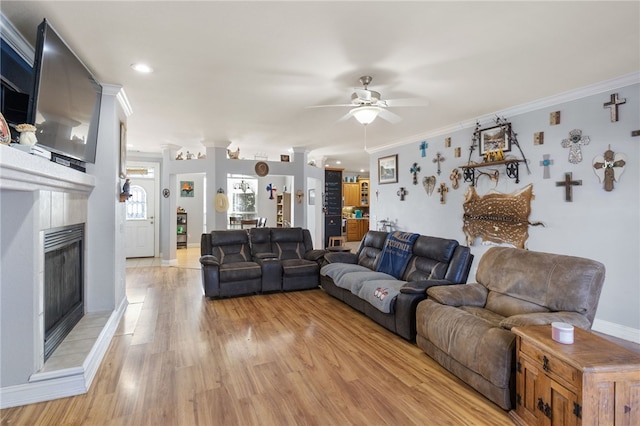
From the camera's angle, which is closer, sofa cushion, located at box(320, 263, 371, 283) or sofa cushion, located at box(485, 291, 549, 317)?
sofa cushion, located at box(485, 291, 549, 317)

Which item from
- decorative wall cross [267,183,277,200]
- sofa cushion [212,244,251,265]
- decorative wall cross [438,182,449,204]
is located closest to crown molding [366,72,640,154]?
decorative wall cross [438,182,449,204]

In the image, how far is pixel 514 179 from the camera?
4.23 m

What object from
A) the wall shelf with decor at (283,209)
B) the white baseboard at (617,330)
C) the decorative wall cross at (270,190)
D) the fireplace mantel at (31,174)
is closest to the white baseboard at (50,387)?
the fireplace mantel at (31,174)

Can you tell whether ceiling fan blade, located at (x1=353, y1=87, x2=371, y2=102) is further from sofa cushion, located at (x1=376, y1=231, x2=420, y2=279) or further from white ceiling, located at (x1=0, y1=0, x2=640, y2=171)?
sofa cushion, located at (x1=376, y1=231, x2=420, y2=279)

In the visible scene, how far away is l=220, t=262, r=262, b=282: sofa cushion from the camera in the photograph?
14.8 ft

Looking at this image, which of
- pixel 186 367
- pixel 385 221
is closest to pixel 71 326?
pixel 186 367

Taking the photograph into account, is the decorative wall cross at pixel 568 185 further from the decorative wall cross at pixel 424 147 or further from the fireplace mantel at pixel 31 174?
the fireplace mantel at pixel 31 174

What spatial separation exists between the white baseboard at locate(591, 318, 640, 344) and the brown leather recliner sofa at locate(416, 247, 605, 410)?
1.59 m

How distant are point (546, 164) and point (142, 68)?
15.0 feet

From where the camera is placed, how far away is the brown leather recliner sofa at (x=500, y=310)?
210cm

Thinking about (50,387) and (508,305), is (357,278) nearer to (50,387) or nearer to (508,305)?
(508,305)

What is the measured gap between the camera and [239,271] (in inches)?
180

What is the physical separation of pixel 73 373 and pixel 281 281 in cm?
287

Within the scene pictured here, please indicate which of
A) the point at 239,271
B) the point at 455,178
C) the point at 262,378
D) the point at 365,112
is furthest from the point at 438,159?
the point at 262,378
